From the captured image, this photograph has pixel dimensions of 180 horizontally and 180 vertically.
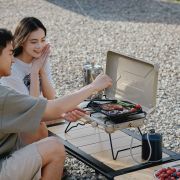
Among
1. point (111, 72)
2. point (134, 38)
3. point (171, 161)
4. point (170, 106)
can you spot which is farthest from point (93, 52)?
point (171, 161)

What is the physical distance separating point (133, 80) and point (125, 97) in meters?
0.17

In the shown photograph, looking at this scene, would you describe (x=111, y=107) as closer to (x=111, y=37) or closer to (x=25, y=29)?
(x=25, y=29)

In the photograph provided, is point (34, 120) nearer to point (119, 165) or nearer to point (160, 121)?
point (119, 165)

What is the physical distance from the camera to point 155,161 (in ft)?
11.6

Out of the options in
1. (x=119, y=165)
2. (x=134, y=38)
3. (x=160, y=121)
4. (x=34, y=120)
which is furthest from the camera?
(x=134, y=38)

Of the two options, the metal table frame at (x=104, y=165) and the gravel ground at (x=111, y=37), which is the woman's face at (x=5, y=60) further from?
the gravel ground at (x=111, y=37)

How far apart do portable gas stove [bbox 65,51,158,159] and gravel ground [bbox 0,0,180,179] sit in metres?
0.63

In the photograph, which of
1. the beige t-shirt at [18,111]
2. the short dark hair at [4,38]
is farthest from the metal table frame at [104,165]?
the short dark hair at [4,38]

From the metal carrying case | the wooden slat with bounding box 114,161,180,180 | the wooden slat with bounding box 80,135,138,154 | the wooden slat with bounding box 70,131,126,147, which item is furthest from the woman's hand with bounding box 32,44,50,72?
the wooden slat with bounding box 114,161,180,180

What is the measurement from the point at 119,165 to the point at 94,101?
1.94ft

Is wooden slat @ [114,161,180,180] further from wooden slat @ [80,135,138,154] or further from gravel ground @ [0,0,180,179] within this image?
gravel ground @ [0,0,180,179]

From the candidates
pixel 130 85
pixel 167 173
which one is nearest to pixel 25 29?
pixel 130 85

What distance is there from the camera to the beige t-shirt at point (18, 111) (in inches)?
121

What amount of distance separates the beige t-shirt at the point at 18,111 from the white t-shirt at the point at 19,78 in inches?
34.8
